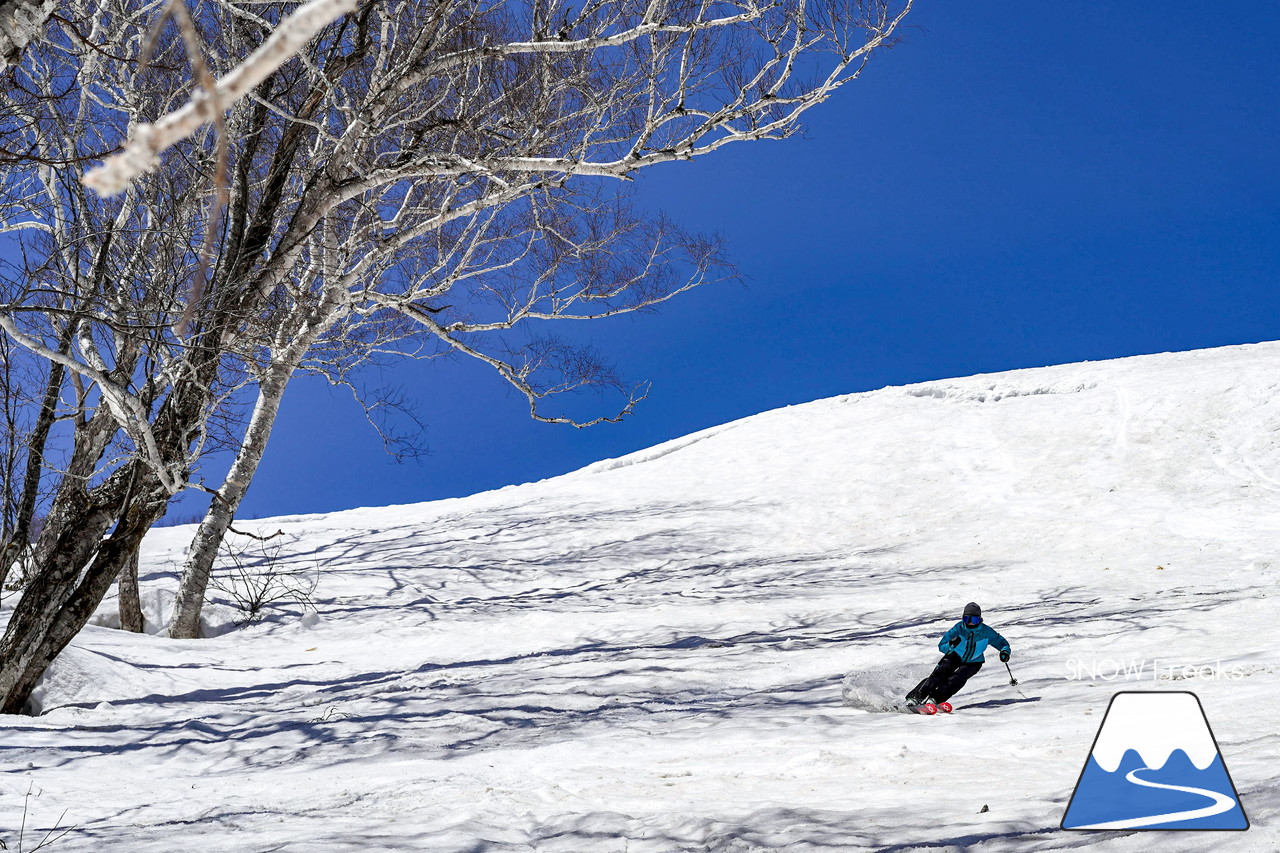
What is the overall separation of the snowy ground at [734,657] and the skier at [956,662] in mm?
198

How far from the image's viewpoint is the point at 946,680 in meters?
4.74

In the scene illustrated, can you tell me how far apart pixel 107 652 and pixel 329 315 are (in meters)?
3.23

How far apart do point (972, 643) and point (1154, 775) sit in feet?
7.46

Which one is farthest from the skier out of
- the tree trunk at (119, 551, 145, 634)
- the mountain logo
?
the tree trunk at (119, 551, 145, 634)

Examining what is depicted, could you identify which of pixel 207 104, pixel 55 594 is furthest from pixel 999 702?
pixel 55 594

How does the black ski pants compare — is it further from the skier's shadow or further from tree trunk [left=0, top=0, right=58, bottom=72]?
tree trunk [left=0, top=0, right=58, bottom=72]

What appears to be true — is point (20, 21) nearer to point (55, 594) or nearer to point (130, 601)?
point (55, 594)

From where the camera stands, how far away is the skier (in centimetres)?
470

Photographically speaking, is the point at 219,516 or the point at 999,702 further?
the point at 219,516

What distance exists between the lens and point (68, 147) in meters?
5.82

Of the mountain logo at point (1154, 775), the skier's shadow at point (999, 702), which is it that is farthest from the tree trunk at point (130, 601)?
the mountain logo at point (1154, 775)

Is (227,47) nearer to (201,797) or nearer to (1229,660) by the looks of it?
(201,797)

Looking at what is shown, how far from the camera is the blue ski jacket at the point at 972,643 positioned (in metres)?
4.76

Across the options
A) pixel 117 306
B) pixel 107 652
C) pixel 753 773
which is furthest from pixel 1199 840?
pixel 107 652
